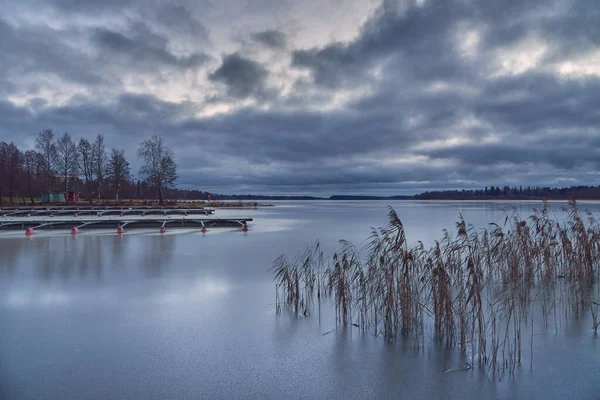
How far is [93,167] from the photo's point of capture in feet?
145

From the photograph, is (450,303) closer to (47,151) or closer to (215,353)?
Result: (215,353)

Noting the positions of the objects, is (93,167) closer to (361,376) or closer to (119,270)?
(119,270)

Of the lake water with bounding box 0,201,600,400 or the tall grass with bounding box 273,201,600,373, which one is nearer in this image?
the lake water with bounding box 0,201,600,400

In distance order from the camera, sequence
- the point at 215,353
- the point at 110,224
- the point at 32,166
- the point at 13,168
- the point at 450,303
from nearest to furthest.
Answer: the point at 215,353 < the point at 450,303 < the point at 110,224 < the point at 13,168 < the point at 32,166

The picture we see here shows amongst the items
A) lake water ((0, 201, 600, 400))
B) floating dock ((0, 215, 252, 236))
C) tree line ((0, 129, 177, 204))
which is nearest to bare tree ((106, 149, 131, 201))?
tree line ((0, 129, 177, 204))

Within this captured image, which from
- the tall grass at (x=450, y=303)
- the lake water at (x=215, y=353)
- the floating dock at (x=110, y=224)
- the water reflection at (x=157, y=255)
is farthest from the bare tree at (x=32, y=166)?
the tall grass at (x=450, y=303)

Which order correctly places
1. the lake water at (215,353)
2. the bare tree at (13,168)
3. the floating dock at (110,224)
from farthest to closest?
the bare tree at (13,168) < the floating dock at (110,224) < the lake water at (215,353)

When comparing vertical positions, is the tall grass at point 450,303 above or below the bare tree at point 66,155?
below

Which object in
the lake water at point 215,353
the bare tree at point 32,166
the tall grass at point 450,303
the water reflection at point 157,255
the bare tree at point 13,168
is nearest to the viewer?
the lake water at point 215,353

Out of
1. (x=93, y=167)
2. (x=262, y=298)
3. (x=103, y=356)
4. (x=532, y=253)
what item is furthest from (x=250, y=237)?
A: (x=93, y=167)

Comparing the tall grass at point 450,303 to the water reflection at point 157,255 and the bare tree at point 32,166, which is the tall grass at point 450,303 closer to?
the water reflection at point 157,255

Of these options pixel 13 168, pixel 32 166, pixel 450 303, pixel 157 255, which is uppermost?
pixel 32 166

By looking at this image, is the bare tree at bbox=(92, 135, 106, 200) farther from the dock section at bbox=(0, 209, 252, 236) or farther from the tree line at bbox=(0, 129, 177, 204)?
the dock section at bbox=(0, 209, 252, 236)

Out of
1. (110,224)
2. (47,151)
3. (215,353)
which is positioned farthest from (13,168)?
(215,353)
